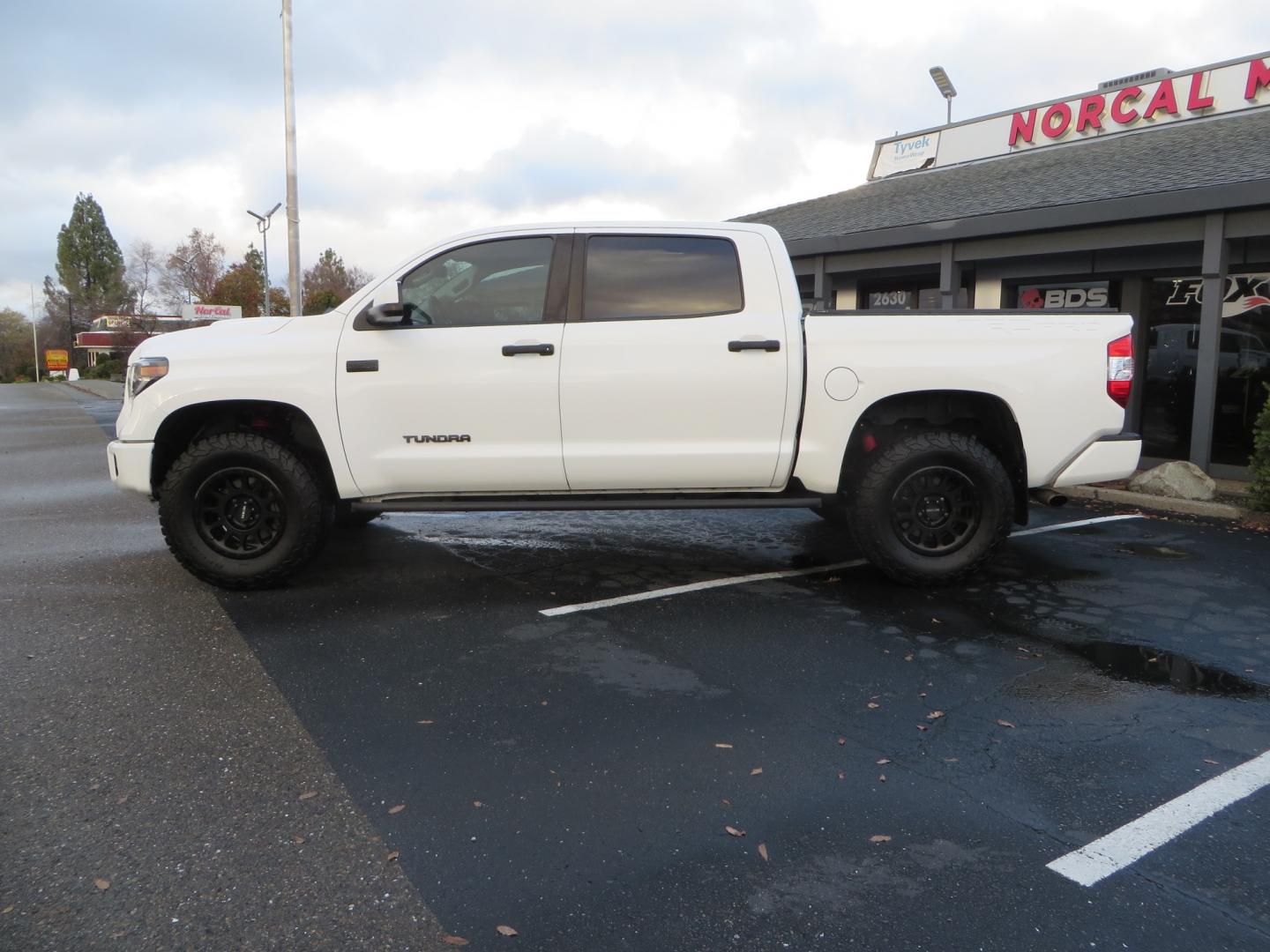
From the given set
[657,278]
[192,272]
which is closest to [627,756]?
[657,278]

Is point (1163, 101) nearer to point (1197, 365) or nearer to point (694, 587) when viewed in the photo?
point (1197, 365)

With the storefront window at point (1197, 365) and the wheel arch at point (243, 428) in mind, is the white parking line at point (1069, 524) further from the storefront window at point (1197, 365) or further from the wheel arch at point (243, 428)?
the wheel arch at point (243, 428)

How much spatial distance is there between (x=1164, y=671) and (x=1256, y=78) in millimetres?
12005

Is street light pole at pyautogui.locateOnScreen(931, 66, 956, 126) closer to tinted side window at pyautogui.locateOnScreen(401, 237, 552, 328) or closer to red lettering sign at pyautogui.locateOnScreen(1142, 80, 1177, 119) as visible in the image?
red lettering sign at pyautogui.locateOnScreen(1142, 80, 1177, 119)

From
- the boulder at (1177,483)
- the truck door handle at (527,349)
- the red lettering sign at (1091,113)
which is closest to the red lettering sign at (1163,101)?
the red lettering sign at (1091,113)

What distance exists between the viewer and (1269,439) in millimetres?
7949

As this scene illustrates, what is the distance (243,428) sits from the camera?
215 inches

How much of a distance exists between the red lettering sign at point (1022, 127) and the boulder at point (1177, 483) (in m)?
8.38

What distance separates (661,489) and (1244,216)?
784cm

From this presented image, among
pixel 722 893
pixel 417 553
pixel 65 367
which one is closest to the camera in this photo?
pixel 722 893

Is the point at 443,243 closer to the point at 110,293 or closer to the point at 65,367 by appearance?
the point at 65,367

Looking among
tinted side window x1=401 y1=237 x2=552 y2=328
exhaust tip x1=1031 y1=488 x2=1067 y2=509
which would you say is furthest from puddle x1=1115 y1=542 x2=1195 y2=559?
tinted side window x1=401 y1=237 x2=552 y2=328

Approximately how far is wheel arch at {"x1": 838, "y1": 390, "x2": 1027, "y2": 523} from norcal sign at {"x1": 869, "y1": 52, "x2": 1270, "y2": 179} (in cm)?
1035

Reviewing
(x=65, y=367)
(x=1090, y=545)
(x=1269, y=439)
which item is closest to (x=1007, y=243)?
(x=1269, y=439)
